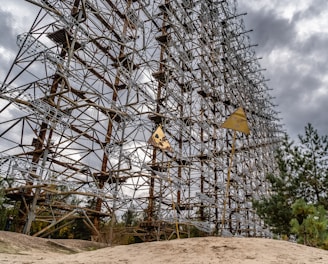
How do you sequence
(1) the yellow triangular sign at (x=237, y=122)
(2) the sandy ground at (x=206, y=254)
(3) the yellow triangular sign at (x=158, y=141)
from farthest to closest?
(3) the yellow triangular sign at (x=158, y=141)
(1) the yellow triangular sign at (x=237, y=122)
(2) the sandy ground at (x=206, y=254)

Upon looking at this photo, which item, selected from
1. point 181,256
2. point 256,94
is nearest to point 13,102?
point 181,256

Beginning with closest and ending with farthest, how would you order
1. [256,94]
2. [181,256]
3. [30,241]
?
[181,256]
[30,241]
[256,94]

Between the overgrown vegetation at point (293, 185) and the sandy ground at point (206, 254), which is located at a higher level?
the overgrown vegetation at point (293, 185)

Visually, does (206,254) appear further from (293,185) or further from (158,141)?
(293,185)

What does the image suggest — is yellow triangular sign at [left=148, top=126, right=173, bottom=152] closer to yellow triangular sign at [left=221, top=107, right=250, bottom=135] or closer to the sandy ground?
yellow triangular sign at [left=221, top=107, right=250, bottom=135]

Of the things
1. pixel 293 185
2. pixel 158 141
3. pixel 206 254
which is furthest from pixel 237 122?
pixel 293 185

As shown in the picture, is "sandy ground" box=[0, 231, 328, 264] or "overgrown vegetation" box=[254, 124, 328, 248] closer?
"sandy ground" box=[0, 231, 328, 264]

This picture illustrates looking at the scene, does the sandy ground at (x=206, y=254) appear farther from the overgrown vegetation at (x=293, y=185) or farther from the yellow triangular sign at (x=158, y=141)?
the overgrown vegetation at (x=293, y=185)

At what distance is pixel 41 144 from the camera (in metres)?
11.9

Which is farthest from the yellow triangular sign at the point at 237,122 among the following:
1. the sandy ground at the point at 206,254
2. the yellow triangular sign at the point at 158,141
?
the yellow triangular sign at the point at 158,141

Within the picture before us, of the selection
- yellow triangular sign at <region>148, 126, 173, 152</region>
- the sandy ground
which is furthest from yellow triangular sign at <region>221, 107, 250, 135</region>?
yellow triangular sign at <region>148, 126, 173, 152</region>

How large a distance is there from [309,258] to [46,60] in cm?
992

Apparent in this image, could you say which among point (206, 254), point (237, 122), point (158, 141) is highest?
point (158, 141)

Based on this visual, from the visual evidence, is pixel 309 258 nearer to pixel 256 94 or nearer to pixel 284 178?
pixel 284 178
